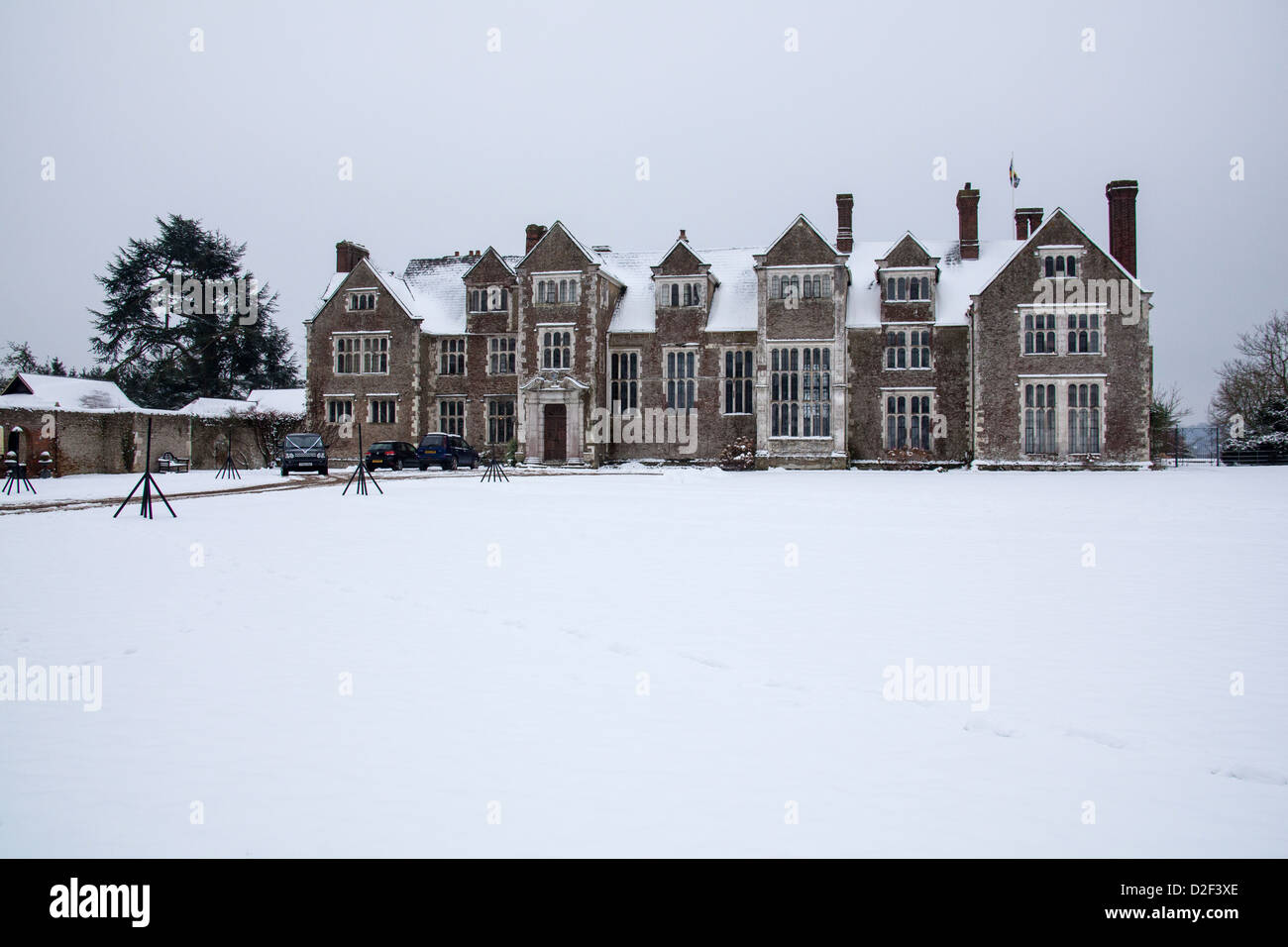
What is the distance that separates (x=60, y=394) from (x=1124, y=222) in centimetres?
4423

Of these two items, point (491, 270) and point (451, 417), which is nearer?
point (491, 270)

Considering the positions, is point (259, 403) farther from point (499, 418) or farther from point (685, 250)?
point (685, 250)

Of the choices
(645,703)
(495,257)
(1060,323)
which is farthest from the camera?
(495,257)

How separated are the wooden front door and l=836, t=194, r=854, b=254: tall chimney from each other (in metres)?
15.2

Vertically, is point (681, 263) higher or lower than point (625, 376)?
higher

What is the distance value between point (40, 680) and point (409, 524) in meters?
9.14

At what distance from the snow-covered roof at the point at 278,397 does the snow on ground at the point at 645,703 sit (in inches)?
1873

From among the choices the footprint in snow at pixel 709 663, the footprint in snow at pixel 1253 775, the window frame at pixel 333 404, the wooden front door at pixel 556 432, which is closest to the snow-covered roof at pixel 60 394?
the window frame at pixel 333 404

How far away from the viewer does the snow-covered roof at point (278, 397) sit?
187ft

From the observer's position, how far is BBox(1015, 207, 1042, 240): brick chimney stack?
4138 cm

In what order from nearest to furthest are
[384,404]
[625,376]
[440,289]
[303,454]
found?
[303,454] < [625,376] < [384,404] < [440,289]

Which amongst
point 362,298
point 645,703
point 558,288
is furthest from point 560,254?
point 645,703

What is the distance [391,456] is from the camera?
38938 mm

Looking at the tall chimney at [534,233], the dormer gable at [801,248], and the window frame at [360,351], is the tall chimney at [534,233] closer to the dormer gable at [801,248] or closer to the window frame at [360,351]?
the window frame at [360,351]
